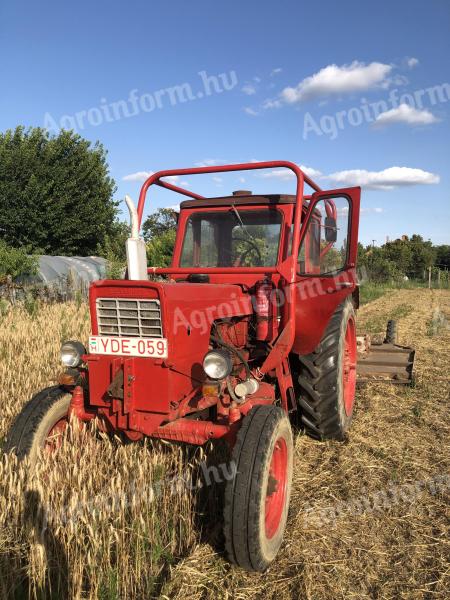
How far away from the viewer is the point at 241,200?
3.99 metres

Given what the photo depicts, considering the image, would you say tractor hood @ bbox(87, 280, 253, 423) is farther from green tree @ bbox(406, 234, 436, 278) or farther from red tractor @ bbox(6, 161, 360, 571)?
green tree @ bbox(406, 234, 436, 278)

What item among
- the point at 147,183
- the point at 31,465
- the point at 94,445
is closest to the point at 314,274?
the point at 147,183

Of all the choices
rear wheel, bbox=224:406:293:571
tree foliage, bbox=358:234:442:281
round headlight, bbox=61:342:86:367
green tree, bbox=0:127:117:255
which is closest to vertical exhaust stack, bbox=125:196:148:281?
round headlight, bbox=61:342:86:367

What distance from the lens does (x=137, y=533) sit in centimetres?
242

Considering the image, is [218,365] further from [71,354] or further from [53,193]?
[53,193]

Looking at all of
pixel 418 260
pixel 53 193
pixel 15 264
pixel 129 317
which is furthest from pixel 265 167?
pixel 418 260

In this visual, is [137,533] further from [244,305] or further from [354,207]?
[354,207]

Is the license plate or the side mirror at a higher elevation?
the side mirror

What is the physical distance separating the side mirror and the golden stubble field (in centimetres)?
176

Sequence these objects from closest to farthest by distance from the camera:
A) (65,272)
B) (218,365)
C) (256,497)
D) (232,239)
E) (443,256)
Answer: (256,497) → (218,365) → (232,239) → (65,272) → (443,256)

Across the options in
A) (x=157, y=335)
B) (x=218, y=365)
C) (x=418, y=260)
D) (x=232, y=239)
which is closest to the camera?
(x=218, y=365)

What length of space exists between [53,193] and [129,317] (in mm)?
20013

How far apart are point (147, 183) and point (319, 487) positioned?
2684 mm

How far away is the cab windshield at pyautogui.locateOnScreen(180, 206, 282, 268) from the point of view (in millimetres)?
3912
